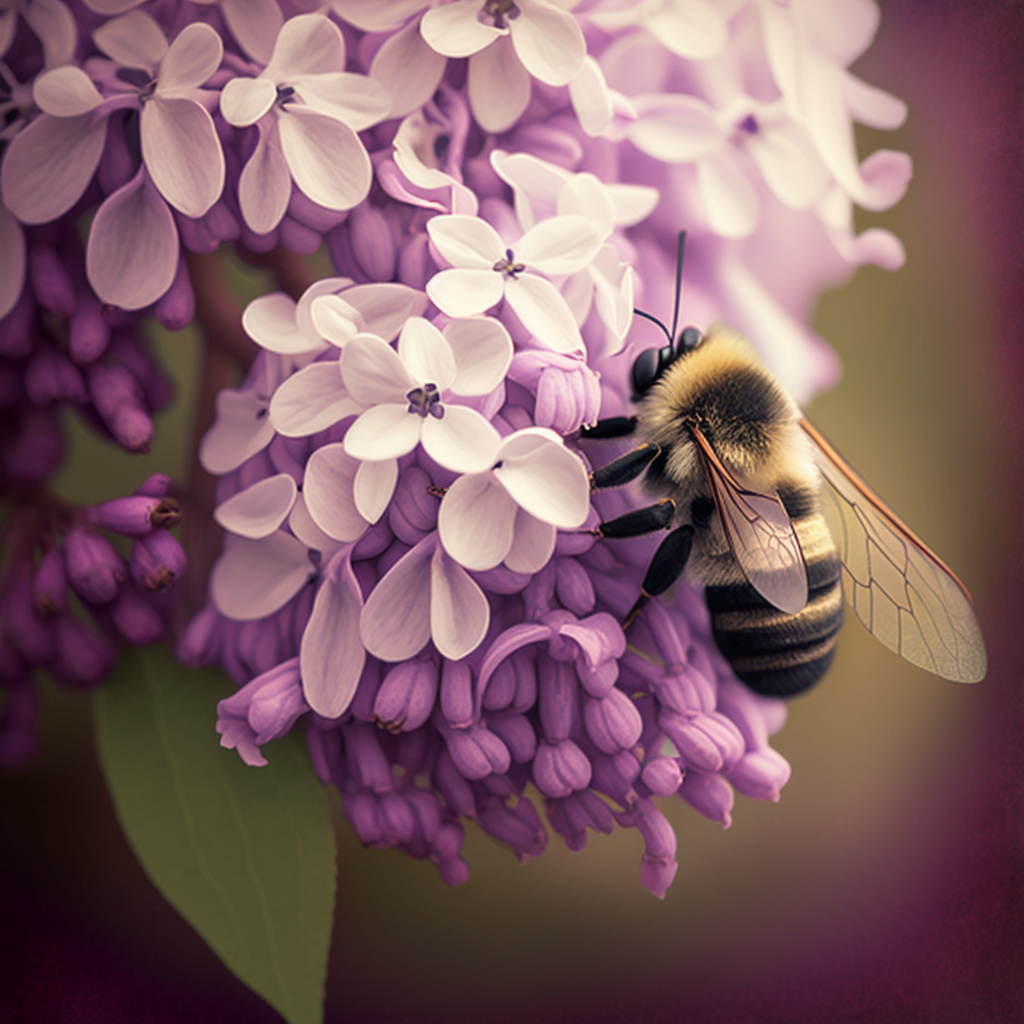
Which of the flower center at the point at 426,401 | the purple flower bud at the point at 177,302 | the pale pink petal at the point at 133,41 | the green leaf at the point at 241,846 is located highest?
the pale pink petal at the point at 133,41

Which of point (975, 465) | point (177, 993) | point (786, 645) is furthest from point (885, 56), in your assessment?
point (177, 993)

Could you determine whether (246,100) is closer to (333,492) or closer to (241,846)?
(333,492)

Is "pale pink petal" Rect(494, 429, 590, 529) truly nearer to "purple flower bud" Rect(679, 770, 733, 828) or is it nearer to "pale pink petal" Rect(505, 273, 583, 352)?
"pale pink petal" Rect(505, 273, 583, 352)

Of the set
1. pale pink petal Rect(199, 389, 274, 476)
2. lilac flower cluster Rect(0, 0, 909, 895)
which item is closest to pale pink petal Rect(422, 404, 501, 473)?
lilac flower cluster Rect(0, 0, 909, 895)

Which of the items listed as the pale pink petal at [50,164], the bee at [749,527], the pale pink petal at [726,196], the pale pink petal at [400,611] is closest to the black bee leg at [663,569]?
the bee at [749,527]

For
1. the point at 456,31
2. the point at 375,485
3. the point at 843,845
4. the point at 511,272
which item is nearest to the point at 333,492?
the point at 375,485

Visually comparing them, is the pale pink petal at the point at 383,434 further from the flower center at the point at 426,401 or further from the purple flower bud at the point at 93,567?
the purple flower bud at the point at 93,567
